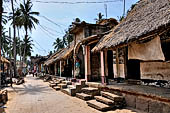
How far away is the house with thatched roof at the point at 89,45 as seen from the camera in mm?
11052

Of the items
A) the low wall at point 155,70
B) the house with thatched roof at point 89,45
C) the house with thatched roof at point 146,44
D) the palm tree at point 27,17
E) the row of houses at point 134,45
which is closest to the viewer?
the house with thatched roof at point 146,44

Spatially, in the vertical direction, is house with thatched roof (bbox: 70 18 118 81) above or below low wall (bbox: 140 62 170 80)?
above

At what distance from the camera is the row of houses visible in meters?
6.11

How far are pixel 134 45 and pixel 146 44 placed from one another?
1017 mm

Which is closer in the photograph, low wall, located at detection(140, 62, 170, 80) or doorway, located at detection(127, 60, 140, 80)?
low wall, located at detection(140, 62, 170, 80)

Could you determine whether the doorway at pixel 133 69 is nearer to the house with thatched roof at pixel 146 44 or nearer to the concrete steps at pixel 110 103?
the house with thatched roof at pixel 146 44

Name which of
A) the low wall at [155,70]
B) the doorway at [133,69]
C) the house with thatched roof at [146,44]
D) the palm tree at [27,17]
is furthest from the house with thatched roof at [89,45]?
the palm tree at [27,17]

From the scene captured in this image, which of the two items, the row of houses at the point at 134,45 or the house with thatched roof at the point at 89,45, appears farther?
the house with thatched roof at the point at 89,45

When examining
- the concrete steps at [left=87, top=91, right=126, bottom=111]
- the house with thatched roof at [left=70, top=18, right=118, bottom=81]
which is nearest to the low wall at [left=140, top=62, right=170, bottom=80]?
the concrete steps at [left=87, top=91, right=126, bottom=111]

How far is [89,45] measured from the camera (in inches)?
453

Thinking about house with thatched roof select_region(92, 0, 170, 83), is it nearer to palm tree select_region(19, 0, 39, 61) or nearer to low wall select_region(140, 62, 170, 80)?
low wall select_region(140, 62, 170, 80)

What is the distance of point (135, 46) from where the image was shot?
779 cm

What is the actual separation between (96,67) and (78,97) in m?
3.64

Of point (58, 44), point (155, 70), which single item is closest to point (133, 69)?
point (155, 70)
